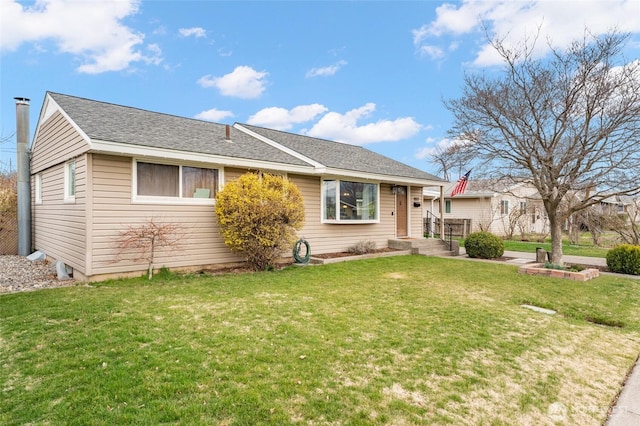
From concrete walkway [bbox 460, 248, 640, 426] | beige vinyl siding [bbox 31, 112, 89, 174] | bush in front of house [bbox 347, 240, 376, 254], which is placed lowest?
concrete walkway [bbox 460, 248, 640, 426]

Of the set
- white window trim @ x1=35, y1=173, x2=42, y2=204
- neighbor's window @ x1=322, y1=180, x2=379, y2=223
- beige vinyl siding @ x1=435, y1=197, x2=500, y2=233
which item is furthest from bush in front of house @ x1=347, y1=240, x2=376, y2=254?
beige vinyl siding @ x1=435, y1=197, x2=500, y2=233

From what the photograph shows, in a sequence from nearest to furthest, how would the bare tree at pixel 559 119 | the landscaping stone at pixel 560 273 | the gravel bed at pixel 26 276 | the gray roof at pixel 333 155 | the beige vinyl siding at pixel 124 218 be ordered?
the gravel bed at pixel 26 276 < the beige vinyl siding at pixel 124 218 < the bare tree at pixel 559 119 < the landscaping stone at pixel 560 273 < the gray roof at pixel 333 155

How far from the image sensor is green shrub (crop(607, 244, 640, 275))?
877cm

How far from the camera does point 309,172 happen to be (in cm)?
984

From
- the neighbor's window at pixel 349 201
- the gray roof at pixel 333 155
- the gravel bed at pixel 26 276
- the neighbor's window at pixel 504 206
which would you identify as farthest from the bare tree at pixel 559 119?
the neighbor's window at pixel 504 206

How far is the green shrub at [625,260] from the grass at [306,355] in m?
3.46

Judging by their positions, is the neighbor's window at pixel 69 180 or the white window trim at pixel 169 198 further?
the neighbor's window at pixel 69 180

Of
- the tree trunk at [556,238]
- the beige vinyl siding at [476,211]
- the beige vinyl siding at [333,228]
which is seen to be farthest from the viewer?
the beige vinyl siding at [476,211]

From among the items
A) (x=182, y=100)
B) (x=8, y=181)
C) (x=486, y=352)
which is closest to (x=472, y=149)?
(x=486, y=352)

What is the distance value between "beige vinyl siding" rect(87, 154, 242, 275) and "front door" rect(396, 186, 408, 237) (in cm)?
743

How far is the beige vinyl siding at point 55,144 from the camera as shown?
23.9 ft

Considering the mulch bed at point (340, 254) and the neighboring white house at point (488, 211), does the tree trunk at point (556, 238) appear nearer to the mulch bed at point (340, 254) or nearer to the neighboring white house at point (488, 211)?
the mulch bed at point (340, 254)

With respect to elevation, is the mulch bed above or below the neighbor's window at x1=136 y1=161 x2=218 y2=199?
below

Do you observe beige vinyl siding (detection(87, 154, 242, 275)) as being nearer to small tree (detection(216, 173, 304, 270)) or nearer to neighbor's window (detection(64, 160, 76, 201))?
small tree (detection(216, 173, 304, 270))
